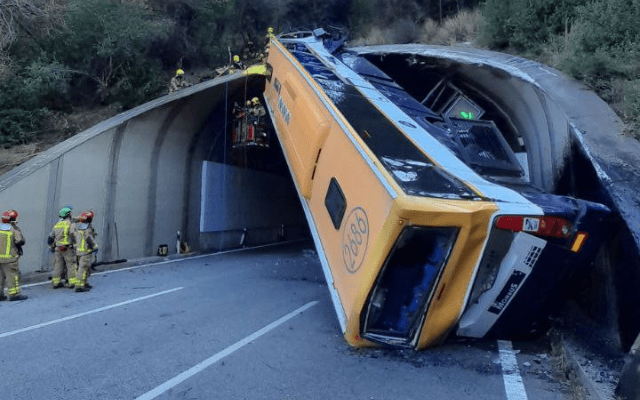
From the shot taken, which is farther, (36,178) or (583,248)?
(36,178)

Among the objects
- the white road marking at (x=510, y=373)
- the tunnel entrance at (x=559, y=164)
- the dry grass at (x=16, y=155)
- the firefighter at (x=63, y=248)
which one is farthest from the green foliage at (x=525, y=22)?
the dry grass at (x=16, y=155)

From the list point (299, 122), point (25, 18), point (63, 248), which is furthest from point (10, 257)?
point (25, 18)

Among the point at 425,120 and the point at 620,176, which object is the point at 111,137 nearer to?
the point at 425,120

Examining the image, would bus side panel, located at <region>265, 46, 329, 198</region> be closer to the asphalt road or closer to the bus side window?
the bus side window

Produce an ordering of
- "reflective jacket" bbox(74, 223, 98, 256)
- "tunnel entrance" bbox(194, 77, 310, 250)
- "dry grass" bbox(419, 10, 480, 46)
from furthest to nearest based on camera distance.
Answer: "tunnel entrance" bbox(194, 77, 310, 250), "dry grass" bbox(419, 10, 480, 46), "reflective jacket" bbox(74, 223, 98, 256)

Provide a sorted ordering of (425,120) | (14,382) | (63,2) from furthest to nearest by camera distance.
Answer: (63,2), (425,120), (14,382)

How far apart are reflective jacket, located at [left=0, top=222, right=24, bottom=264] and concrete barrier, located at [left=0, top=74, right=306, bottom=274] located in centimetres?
160

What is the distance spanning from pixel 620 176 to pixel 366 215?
10.1 ft

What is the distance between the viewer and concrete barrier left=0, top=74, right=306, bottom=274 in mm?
11477

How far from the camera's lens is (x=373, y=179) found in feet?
18.1

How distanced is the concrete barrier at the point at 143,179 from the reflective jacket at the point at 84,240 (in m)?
1.59

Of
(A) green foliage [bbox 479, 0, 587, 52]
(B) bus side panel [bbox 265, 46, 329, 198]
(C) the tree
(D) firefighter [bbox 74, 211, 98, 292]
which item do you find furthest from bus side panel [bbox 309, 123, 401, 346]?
(C) the tree

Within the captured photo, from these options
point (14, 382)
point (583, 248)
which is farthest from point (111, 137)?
point (583, 248)

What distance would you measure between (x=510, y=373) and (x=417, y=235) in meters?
1.49
